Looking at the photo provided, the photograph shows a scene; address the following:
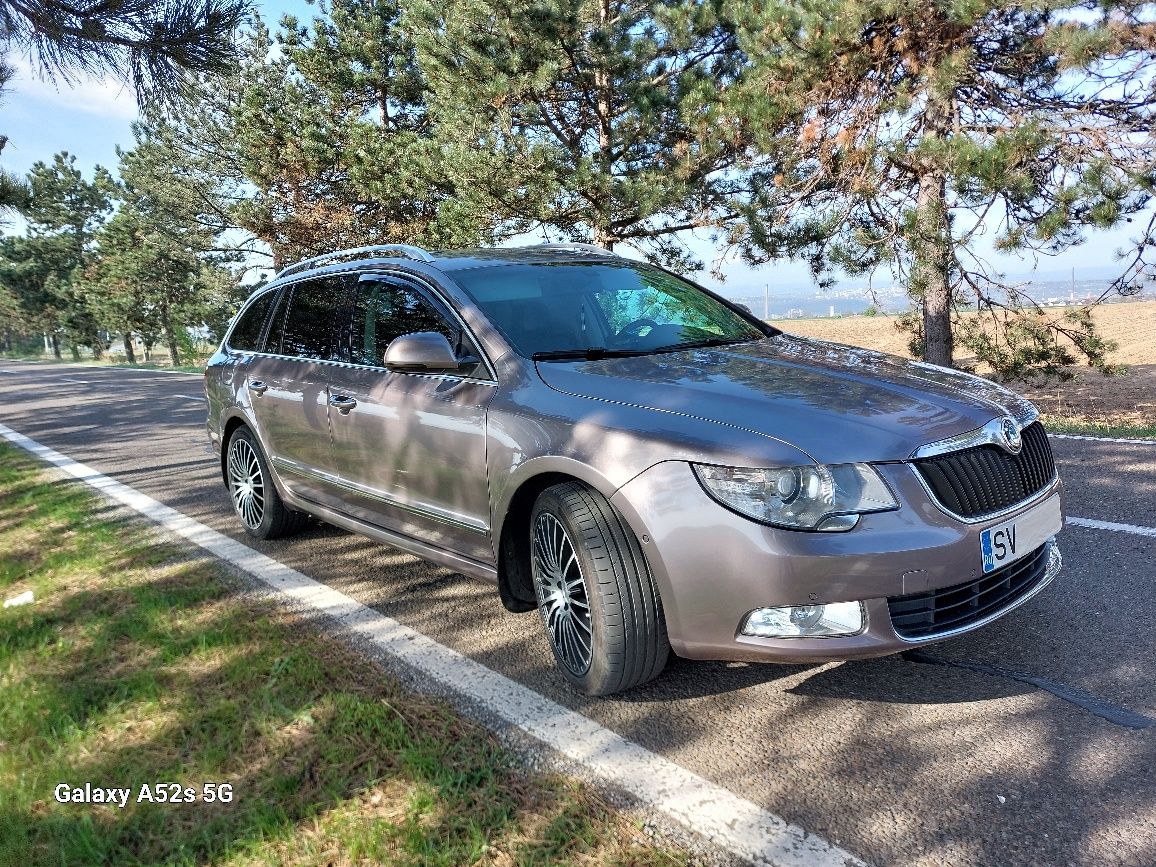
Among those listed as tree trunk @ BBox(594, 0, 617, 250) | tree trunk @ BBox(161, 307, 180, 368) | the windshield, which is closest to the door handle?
the windshield

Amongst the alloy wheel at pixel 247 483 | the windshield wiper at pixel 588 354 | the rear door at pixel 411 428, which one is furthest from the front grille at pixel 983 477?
the alloy wheel at pixel 247 483

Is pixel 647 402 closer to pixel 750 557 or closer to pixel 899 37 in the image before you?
pixel 750 557

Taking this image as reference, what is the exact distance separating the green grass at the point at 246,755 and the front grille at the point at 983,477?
1.34 m

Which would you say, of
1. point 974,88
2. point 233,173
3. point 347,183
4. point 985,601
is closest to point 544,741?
point 985,601

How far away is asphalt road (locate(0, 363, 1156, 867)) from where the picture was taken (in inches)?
84.0

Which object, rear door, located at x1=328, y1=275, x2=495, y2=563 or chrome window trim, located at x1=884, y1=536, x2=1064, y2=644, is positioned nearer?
chrome window trim, located at x1=884, y1=536, x2=1064, y2=644

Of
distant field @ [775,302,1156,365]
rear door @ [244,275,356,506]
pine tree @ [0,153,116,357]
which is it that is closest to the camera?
rear door @ [244,275,356,506]

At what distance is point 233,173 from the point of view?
102 ft

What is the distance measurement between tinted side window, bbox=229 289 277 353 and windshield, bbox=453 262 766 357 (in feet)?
6.50

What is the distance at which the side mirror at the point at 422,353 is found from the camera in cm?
333

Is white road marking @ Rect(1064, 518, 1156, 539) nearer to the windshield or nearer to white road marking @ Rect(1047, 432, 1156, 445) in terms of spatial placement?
the windshield

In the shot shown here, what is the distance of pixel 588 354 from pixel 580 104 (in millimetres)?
13165

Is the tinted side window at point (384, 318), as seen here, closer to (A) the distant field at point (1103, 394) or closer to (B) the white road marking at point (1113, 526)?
(A) the distant field at point (1103, 394)

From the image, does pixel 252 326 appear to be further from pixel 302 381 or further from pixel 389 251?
pixel 389 251
